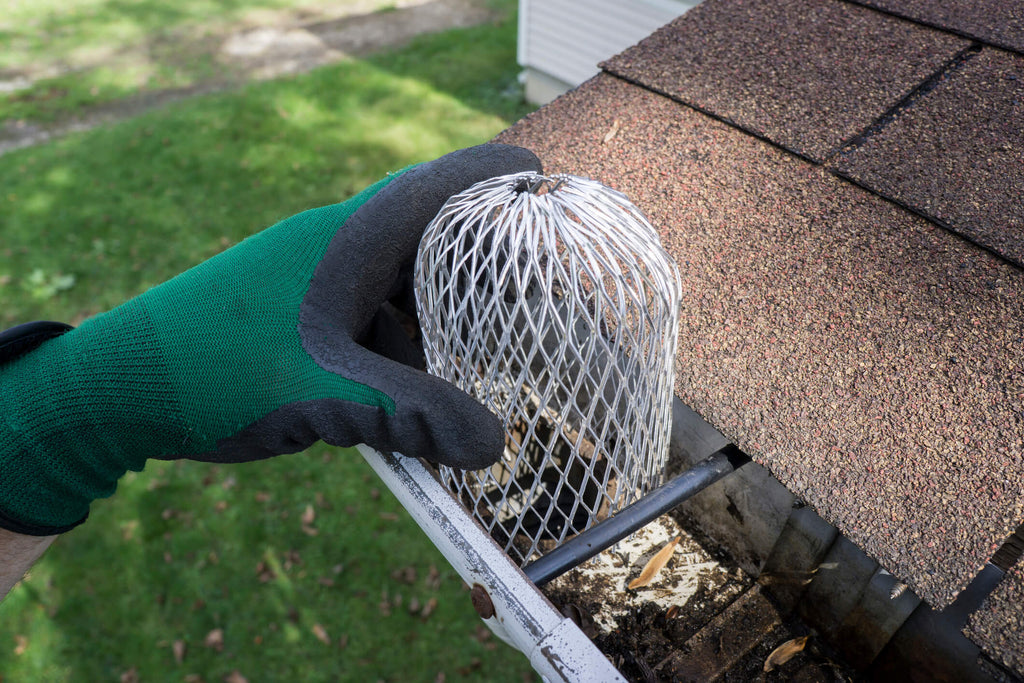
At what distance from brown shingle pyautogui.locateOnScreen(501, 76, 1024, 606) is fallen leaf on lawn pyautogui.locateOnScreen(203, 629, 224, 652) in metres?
2.92

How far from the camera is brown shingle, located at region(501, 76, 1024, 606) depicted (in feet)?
4.58

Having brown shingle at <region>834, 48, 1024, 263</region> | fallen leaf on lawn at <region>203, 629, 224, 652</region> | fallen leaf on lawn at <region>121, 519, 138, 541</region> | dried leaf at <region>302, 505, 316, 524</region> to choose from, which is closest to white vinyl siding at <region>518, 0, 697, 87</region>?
brown shingle at <region>834, 48, 1024, 263</region>

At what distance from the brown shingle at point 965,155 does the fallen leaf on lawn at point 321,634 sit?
3129 mm

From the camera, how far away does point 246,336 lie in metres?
1.56

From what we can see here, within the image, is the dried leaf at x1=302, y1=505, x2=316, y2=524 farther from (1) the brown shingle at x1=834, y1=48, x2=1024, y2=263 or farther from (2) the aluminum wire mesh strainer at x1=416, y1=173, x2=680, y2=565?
(1) the brown shingle at x1=834, y1=48, x2=1024, y2=263

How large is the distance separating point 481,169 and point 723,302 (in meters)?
0.74

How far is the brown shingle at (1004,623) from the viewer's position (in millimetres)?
1244

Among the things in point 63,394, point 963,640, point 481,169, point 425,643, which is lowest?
point 425,643

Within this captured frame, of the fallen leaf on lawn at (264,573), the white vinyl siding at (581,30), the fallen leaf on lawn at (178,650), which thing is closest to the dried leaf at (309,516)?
A: the fallen leaf on lawn at (264,573)

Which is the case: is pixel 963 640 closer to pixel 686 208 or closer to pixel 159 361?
pixel 686 208

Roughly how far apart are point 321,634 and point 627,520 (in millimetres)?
2560

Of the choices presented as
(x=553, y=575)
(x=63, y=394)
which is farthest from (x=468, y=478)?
(x=63, y=394)

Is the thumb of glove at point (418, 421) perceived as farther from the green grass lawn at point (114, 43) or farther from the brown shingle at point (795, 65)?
the green grass lawn at point (114, 43)

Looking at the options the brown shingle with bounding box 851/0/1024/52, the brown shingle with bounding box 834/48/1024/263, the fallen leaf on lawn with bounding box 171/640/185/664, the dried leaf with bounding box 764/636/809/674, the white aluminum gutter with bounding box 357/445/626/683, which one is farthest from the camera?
the fallen leaf on lawn with bounding box 171/640/185/664
